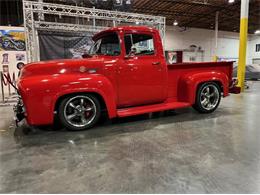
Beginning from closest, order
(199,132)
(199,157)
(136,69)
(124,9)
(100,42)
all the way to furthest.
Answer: (199,157)
(199,132)
(136,69)
(100,42)
(124,9)

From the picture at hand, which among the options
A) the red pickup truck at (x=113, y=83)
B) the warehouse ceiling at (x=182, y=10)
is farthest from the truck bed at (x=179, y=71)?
the warehouse ceiling at (x=182, y=10)

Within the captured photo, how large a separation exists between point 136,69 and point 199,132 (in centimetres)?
149

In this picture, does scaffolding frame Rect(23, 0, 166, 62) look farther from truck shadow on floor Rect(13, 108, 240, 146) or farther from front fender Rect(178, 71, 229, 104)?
front fender Rect(178, 71, 229, 104)

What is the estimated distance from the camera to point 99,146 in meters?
2.72

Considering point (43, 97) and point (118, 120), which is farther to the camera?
point (118, 120)

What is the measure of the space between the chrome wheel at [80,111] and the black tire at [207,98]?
2229mm

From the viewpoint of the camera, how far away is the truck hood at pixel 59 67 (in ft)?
10.1

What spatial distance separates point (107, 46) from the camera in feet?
12.0

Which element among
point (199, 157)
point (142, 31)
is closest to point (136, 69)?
point (142, 31)

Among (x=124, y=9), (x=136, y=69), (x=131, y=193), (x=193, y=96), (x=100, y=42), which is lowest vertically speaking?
(x=131, y=193)

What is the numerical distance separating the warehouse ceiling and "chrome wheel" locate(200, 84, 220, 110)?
18.4 feet

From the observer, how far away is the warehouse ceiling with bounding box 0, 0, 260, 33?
11498 millimetres

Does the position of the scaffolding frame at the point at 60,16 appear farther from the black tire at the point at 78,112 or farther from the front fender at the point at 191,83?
the front fender at the point at 191,83

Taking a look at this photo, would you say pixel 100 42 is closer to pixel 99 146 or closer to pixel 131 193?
pixel 99 146
